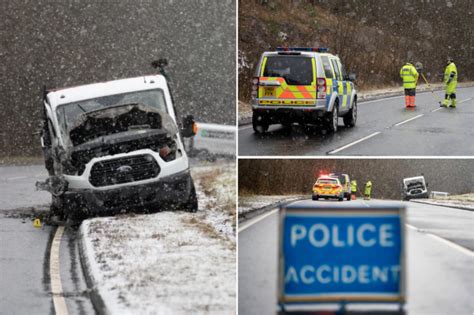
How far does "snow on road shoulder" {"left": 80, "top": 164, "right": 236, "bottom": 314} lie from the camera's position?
9.90m

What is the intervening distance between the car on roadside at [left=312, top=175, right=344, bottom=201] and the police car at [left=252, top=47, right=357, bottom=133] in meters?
2.22

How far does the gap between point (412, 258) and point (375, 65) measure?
16838mm

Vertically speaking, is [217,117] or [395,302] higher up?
[395,302]

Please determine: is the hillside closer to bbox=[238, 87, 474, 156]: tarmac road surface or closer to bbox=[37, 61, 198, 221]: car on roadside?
bbox=[238, 87, 474, 156]: tarmac road surface

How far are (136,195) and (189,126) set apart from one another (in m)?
1.59

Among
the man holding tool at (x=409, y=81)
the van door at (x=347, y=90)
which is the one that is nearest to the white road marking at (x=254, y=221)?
the van door at (x=347, y=90)

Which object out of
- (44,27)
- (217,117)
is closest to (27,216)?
(217,117)

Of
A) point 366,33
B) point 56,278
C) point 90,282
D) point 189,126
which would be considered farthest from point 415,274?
point 366,33

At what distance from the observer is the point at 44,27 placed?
237 feet

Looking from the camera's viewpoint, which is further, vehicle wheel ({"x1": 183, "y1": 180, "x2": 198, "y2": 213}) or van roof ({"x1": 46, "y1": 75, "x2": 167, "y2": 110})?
vehicle wheel ({"x1": 183, "y1": 180, "x2": 198, "y2": 213})

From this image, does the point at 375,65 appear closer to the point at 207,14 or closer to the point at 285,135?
the point at 285,135

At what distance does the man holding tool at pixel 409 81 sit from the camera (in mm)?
19500

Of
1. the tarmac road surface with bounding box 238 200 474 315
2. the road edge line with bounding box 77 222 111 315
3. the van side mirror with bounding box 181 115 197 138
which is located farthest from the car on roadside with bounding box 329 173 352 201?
the van side mirror with bounding box 181 115 197 138

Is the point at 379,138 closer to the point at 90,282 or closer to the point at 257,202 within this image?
the point at 257,202
